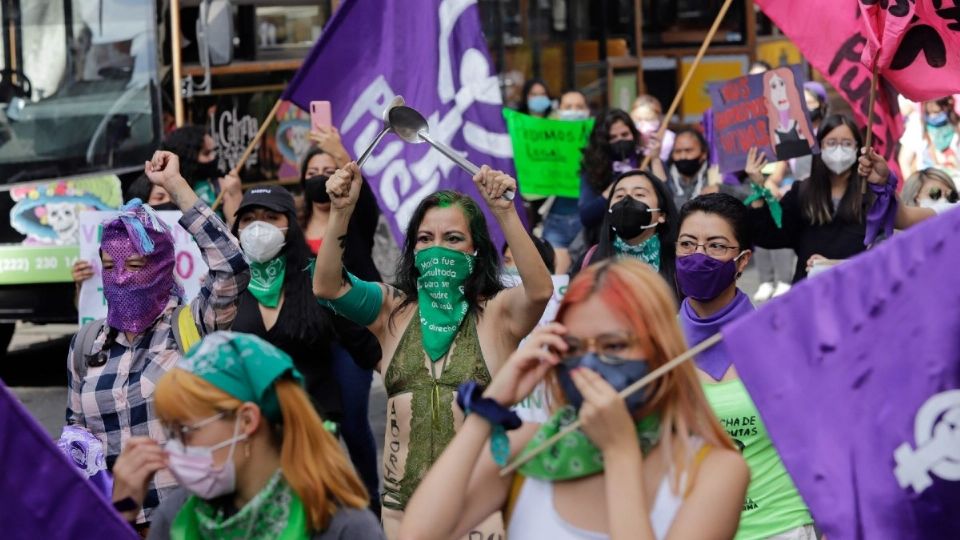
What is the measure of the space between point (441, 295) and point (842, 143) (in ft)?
12.1

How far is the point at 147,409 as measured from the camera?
5262 mm

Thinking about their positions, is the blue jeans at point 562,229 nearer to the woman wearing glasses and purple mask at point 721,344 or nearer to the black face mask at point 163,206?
the black face mask at point 163,206

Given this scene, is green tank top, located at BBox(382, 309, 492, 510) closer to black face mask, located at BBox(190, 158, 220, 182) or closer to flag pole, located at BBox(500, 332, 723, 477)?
flag pole, located at BBox(500, 332, 723, 477)

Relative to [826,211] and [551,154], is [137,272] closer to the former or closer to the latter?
[826,211]

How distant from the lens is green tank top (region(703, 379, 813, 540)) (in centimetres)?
504

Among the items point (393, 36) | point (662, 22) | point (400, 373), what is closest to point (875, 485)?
point (400, 373)

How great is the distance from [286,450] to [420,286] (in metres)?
1.94

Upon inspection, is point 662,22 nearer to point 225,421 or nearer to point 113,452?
point 113,452

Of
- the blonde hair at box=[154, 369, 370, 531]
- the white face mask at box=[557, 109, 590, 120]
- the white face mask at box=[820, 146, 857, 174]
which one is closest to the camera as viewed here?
the blonde hair at box=[154, 369, 370, 531]

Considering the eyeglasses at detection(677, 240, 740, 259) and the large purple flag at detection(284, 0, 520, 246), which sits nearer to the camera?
the eyeglasses at detection(677, 240, 740, 259)

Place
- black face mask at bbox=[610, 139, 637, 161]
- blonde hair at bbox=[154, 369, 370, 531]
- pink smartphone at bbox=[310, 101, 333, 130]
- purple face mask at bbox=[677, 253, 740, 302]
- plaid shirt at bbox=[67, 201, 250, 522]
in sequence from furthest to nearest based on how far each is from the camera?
black face mask at bbox=[610, 139, 637, 161] < pink smartphone at bbox=[310, 101, 333, 130] < purple face mask at bbox=[677, 253, 740, 302] < plaid shirt at bbox=[67, 201, 250, 522] < blonde hair at bbox=[154, 369, 370, 531]

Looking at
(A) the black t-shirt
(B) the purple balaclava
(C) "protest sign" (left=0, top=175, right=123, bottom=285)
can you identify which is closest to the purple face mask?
(B) the purple balaclava

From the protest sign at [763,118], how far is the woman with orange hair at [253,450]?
20.5 feet

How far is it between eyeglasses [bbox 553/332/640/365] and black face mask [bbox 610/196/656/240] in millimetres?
3253
